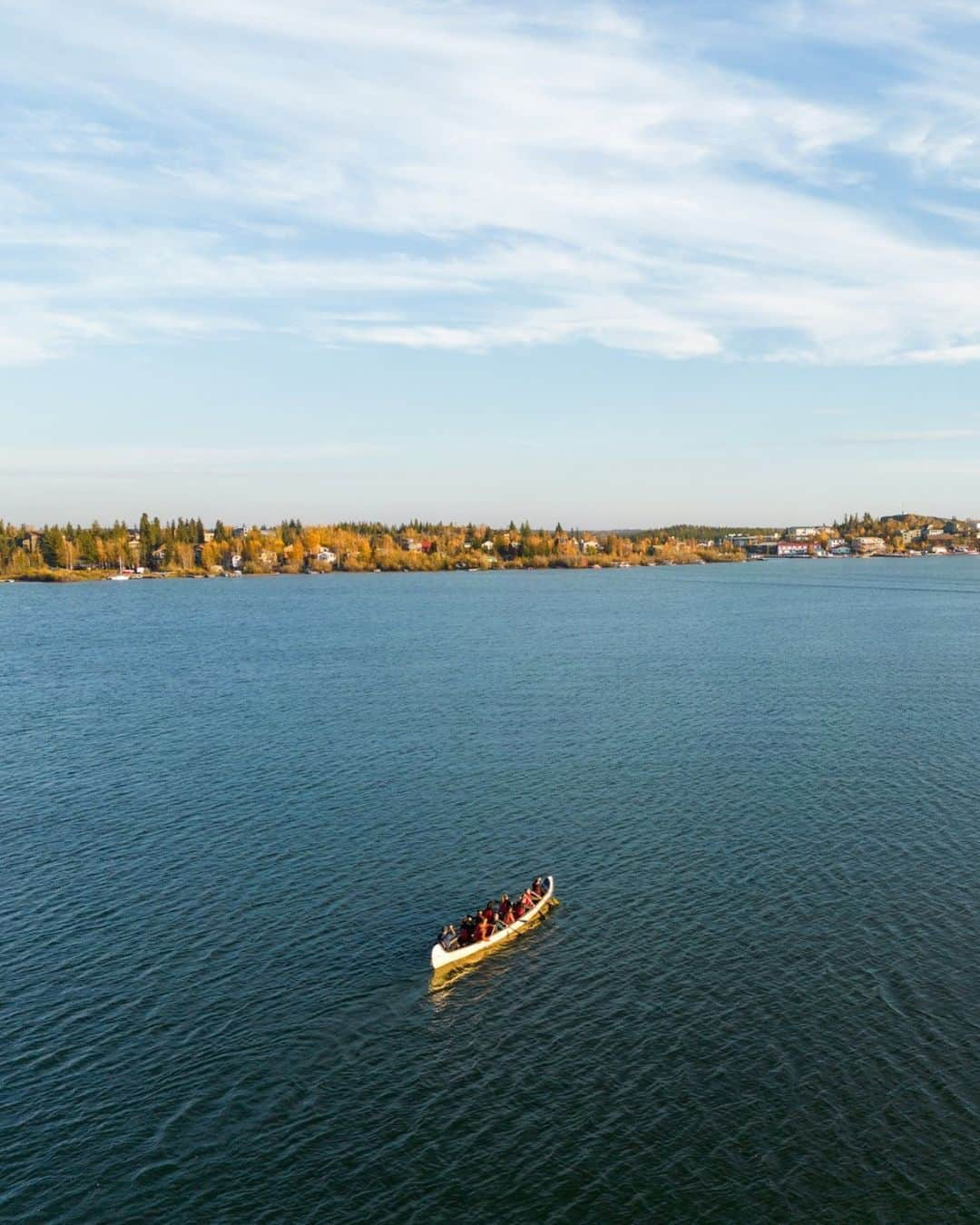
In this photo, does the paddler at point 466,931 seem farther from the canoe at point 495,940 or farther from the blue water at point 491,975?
the blue water at point 491,975

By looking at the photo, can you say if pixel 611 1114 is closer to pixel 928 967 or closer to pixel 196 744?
pixel 928 967

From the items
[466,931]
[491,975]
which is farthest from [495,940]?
[491,975]

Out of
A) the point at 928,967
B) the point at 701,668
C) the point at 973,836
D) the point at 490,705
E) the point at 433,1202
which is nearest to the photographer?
the point at 433,1202

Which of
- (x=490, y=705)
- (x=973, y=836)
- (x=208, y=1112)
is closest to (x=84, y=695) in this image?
(x=490, y=705)

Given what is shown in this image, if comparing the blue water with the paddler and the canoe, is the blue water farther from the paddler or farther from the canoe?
the paddler

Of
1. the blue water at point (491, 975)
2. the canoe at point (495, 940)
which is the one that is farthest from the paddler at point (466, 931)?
the blue water at point (491, 975)

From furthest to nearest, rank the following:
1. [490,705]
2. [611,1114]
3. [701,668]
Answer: [701,668], [490,705], [611,1114]

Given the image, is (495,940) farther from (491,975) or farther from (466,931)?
(491,975)
